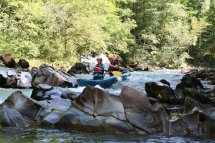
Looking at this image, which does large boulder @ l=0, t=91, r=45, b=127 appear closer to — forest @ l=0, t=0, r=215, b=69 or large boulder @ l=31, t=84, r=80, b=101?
large boulder @ l=31, t=84, r=80, b=101

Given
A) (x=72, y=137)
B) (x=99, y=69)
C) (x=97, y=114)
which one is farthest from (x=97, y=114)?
(x=99, y=69)

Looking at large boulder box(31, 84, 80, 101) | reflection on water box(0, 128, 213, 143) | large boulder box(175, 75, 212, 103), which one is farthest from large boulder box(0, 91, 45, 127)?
large boulder box(175, 75, 212, 103)

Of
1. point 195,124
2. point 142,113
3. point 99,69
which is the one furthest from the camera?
point 99,69

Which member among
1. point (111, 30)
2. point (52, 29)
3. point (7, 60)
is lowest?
point (7, 60)

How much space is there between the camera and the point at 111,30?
127ft

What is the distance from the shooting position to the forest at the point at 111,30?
28.2m

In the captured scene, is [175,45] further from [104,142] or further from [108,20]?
[104,142]

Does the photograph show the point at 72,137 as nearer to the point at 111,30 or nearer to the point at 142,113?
the point at 142,113

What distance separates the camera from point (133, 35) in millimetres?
43844

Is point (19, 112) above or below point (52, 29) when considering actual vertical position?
below

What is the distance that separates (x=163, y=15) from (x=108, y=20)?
745 cm

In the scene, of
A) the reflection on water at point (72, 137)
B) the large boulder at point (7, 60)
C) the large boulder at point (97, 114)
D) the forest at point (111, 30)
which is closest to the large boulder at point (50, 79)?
the large boulder at point (7, 60)

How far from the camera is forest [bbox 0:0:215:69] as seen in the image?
2816cm

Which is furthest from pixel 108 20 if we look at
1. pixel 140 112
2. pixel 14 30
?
pixel 140 112
